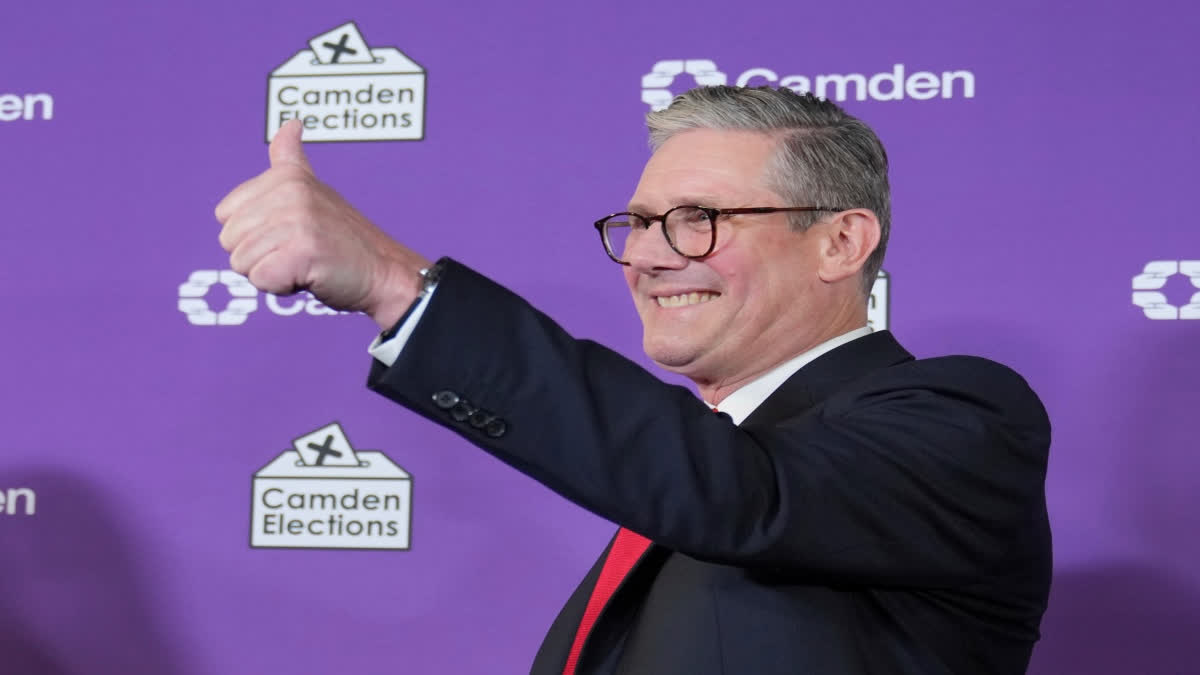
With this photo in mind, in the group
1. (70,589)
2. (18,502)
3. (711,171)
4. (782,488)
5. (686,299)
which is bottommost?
(70,589)

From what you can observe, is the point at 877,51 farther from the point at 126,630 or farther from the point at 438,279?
the point at 126,630

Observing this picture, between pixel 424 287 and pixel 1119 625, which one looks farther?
pixel 1119 625

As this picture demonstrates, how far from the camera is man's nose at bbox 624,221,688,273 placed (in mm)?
1194

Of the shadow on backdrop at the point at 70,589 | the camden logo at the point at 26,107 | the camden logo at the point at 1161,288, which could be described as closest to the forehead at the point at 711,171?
the camden logo at the point at 1161,288

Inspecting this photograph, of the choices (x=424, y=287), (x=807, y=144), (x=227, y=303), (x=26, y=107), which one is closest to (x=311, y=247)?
(x=424, y=287)

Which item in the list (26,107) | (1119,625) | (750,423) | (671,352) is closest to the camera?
(750,423)

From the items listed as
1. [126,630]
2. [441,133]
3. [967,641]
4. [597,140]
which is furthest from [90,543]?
[967,641]

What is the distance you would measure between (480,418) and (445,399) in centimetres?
2

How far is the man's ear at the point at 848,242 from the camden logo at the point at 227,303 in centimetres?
104

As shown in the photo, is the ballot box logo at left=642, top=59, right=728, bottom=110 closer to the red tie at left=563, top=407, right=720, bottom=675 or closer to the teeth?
the teeth

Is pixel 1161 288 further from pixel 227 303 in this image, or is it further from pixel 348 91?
pixel 227 303

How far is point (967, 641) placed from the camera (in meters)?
1.06

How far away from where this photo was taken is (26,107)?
2172mm

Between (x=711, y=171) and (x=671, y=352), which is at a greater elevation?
(x=711, y=171)
